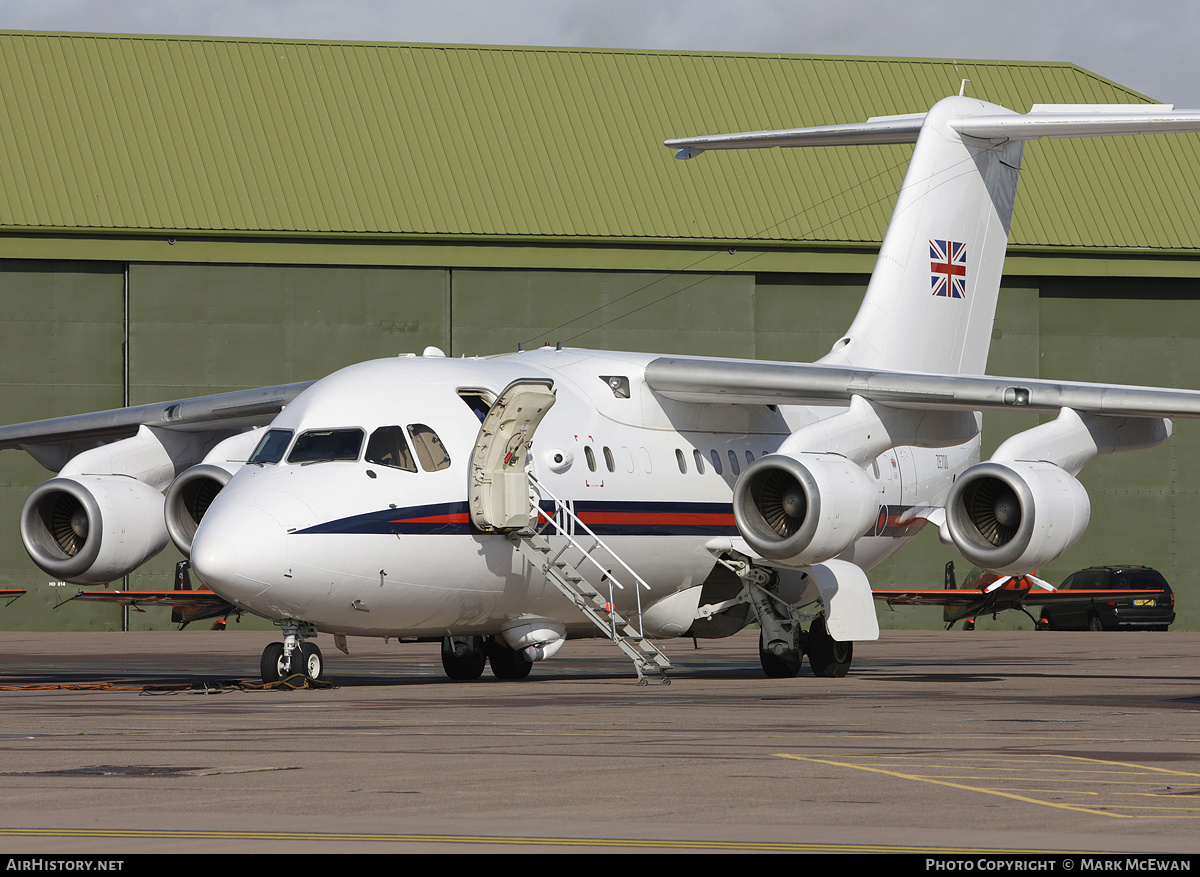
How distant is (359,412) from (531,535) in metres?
2.14

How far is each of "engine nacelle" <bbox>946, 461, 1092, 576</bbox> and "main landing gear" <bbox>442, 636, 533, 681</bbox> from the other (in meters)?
5.39

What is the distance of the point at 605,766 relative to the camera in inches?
391

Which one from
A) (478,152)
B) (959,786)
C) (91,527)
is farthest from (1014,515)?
(478,152)

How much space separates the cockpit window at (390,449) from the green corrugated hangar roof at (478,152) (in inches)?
770

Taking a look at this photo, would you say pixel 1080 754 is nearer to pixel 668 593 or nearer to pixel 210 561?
pixel 210 561

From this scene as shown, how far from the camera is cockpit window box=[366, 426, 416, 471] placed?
16922 mm

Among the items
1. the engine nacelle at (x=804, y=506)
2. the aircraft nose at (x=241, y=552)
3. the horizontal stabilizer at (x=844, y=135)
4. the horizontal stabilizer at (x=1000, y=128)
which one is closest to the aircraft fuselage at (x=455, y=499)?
the aircraft nose at (x=241, y=552)

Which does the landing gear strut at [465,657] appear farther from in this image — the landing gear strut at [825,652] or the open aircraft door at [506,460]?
the landing gear strut at [825,652]

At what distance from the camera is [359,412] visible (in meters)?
17.2

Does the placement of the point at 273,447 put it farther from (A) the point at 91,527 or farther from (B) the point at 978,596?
(B) the point at 978,596

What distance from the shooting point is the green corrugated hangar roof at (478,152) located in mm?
36219

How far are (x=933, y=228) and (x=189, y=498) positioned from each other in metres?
10.1
